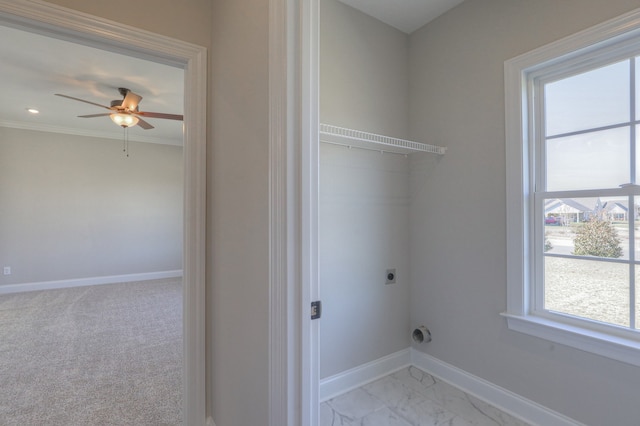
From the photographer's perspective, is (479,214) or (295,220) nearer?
(295,220)

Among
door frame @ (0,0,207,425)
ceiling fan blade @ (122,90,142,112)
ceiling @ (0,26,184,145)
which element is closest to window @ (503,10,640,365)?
door frame @ (0,0,207,425)

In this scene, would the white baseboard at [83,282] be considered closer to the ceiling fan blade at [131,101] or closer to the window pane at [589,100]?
the ceiling fan blade at [131,101]

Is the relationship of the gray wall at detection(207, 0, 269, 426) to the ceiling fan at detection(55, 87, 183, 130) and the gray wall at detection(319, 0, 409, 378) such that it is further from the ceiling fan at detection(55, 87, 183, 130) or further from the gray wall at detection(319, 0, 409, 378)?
the ceiling fan at detection(55, 87, 183, 130)

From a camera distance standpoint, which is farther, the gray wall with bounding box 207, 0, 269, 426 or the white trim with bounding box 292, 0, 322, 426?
the gray wall with bounding box 207, 0, 269, 426

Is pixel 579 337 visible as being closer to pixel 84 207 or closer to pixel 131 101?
pixel 131 101

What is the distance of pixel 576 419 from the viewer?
1.61 m

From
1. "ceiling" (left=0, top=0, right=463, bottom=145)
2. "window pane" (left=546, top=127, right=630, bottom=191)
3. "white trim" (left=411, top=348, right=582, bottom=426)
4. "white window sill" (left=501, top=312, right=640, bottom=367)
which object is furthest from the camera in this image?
"ceiling" (left=0, top=0, right=463, bottom=145)

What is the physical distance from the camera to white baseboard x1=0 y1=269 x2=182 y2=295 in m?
4.55

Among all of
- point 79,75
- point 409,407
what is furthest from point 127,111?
point 409,407

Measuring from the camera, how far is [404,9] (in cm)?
217

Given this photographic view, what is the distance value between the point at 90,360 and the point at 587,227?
3733 millimetres

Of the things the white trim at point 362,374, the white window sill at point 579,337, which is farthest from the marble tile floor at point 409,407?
the white window sill at point 579,337

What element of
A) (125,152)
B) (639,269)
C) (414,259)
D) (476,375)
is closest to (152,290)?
(125,152)

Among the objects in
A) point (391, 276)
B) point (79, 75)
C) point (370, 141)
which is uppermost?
point (79, 75)
